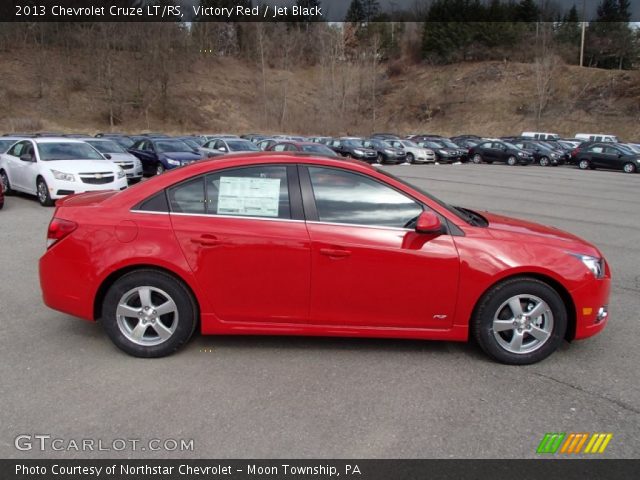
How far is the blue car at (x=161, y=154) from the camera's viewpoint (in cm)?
1841

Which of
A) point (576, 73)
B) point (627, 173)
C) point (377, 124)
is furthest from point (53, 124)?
point (576, 73)

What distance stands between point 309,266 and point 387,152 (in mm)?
27736

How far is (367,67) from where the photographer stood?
247 feet

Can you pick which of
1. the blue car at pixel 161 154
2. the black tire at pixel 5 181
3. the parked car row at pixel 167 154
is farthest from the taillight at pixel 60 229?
the blue car at pixel 161 154

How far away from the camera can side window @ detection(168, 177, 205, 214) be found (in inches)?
164

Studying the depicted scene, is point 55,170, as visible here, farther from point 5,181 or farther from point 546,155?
point 546,155

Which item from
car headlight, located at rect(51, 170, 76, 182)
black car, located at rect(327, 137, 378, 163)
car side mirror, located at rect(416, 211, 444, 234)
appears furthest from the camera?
black car, located at rect(327, 137, 378, 163)

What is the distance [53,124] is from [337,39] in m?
42.3

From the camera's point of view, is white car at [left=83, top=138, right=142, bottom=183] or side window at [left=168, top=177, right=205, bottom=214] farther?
white car at [left=83, top=138, right=142, bottom=183]

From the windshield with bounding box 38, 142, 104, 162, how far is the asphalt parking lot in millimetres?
8738

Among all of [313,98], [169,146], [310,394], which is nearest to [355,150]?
[169,146]

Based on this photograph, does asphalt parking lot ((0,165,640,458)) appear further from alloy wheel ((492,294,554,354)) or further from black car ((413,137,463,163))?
black car ((413,137,463,163))

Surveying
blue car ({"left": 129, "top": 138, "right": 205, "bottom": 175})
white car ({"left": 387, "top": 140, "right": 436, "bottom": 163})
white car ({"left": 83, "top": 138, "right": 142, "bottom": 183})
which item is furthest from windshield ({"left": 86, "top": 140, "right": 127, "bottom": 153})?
white car ({"left": 387, "top": 140, "right": 436, "bottom": 163})

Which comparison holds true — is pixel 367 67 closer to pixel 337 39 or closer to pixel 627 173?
pixel 337 39
